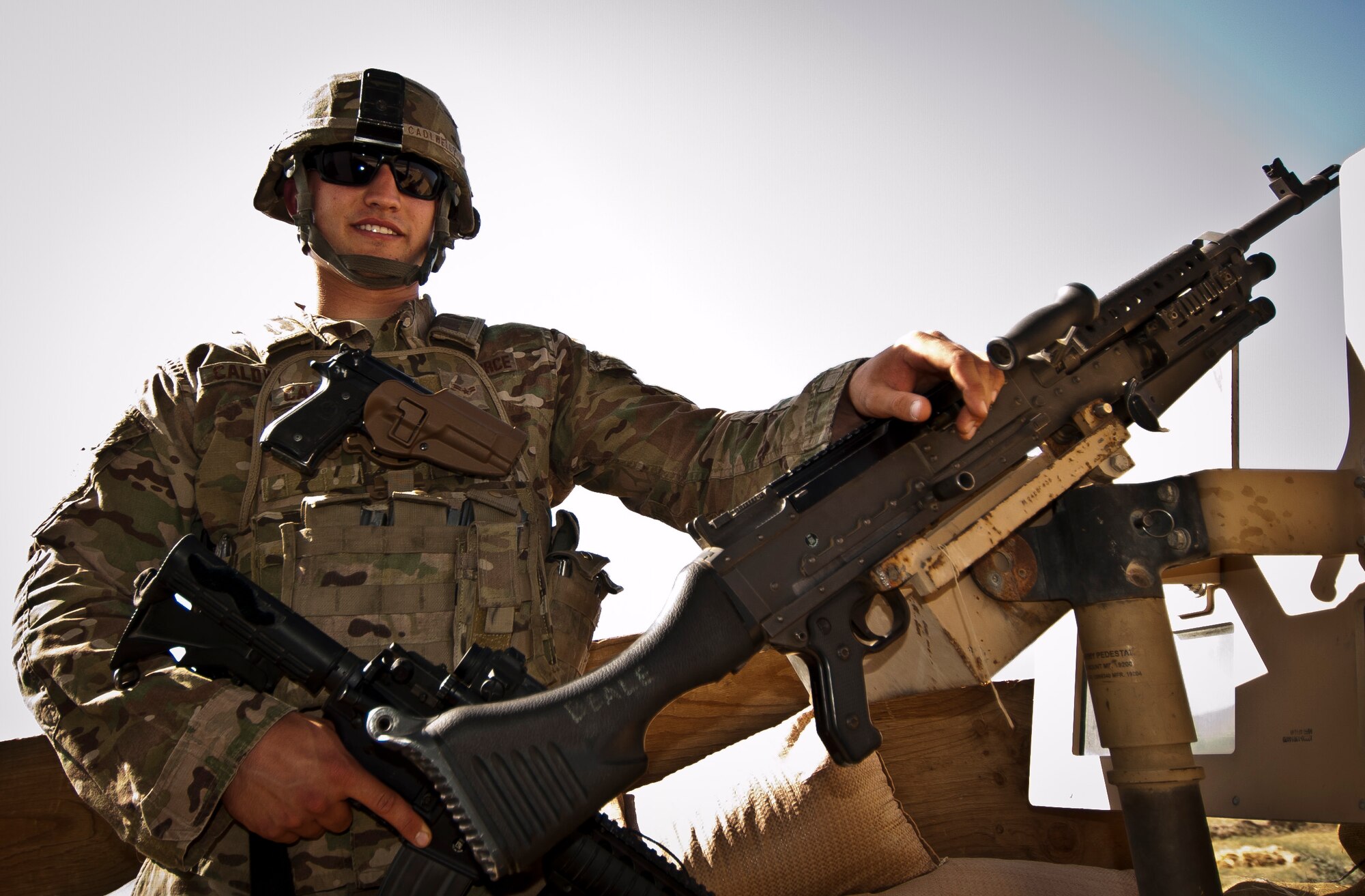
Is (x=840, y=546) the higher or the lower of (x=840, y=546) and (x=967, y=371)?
the lower

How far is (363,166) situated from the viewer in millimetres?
2449

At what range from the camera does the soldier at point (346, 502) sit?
5.71ft

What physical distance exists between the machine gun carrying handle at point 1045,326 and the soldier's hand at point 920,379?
0.15 ft

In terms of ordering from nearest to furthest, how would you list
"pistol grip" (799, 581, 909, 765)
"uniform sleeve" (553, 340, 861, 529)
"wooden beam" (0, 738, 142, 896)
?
1. "pistol grip" (799, 581, 909, 765)
2. "uniform sleeve" (553, 340, 861, 529)
3. "wooden beam" (0, 738, 142, 896)

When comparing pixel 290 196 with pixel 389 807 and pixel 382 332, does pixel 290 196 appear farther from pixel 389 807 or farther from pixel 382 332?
pixel 389 807

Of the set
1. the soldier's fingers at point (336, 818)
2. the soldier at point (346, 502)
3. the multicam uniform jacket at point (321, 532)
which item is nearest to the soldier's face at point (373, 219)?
the soldier at point (346, 502)

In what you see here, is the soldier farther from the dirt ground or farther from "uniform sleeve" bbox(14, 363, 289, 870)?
the dirt ground

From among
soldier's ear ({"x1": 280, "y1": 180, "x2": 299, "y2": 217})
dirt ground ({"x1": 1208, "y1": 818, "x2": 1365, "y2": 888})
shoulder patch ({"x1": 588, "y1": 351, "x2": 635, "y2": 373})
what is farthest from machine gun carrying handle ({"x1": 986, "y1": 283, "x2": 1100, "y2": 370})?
soldier's ear ({"x1": 280, "y1": 180, "x2": 299, "y2": 217})

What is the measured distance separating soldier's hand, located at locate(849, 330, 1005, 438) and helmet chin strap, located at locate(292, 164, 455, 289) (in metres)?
1.19

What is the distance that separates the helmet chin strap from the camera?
2402 mm

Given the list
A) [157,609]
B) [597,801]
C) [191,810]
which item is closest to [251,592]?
[157,609]

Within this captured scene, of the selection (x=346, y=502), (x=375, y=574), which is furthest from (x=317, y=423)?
(x=375, y=574)

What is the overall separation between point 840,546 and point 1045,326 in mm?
561

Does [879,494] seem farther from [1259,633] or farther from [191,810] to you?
[191,810]
